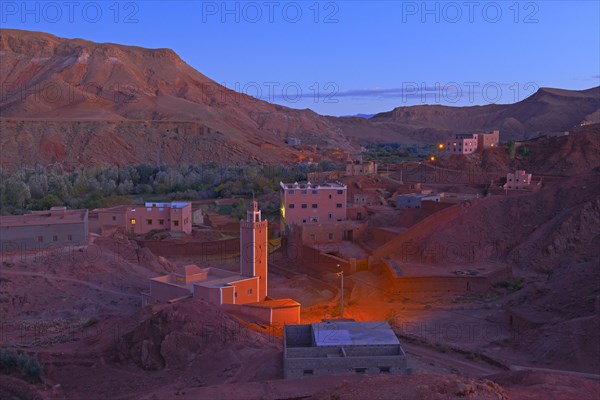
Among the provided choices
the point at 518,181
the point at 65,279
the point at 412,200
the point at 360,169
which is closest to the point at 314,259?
the point at 412,200

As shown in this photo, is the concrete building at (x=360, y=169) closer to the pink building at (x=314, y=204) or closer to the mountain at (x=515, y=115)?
the pink building at (x=314, y=204)

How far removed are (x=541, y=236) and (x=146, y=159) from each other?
43707 mm

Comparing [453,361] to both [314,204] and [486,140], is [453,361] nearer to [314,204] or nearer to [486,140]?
[314,204]

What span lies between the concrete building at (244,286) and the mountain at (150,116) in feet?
134

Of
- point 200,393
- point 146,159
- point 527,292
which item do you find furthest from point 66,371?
point 146,159

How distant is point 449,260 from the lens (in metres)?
22.7

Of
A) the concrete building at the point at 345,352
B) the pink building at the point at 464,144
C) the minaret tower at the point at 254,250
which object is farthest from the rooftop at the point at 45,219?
the pink building at the point at 464,144

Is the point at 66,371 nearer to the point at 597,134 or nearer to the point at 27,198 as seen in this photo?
the point at 27,198

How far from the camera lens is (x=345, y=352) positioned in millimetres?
12438

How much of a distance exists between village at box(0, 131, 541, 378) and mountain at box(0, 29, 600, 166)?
28.9 m

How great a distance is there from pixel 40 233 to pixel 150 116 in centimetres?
5021

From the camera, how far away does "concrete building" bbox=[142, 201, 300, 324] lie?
1662 cm

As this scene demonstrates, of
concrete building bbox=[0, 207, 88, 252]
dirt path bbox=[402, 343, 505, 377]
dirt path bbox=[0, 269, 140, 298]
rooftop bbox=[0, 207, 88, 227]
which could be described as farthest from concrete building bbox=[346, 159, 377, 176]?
dirt path bbox=[402, 343, 505, 377]

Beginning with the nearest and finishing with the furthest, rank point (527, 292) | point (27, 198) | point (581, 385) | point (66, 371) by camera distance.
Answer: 1. point (581, 385)
2. point (66, 371)
3. point (527, 292)
4. point (27, 198)
